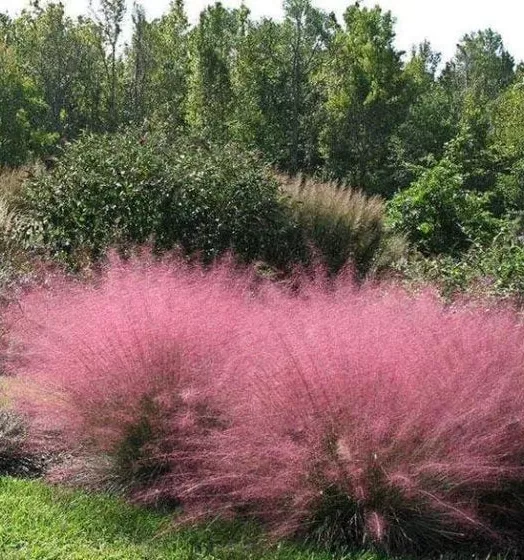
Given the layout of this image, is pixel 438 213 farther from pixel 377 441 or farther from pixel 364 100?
pixel 364 100

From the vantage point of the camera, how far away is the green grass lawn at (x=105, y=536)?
3.83m

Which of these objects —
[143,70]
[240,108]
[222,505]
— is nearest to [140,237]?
[222,505]

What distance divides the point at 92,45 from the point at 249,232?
26.2 m

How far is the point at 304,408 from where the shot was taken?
403cm

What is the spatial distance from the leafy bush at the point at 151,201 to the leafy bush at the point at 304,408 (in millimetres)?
4292

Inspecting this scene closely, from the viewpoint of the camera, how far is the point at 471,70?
5384 cm

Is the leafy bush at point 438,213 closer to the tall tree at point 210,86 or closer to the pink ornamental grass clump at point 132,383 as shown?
the pink ornamental grass clump at point 132,383

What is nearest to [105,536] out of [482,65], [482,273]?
[482,273]

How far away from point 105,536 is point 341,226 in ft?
27.6

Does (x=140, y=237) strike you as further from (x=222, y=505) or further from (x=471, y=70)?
(x=471, y=70)

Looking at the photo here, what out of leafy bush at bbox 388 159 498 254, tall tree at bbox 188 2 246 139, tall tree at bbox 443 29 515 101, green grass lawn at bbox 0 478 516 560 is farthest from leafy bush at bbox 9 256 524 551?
tall tree at bbox 443 29 515 101

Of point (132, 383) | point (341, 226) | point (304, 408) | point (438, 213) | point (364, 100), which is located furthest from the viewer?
point (364, 100)

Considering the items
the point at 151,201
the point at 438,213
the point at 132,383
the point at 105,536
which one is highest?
the point at 438,213

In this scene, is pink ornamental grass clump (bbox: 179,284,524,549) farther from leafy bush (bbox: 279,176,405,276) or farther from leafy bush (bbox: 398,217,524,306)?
leafy bush (bbox: 279,176,405,276)
